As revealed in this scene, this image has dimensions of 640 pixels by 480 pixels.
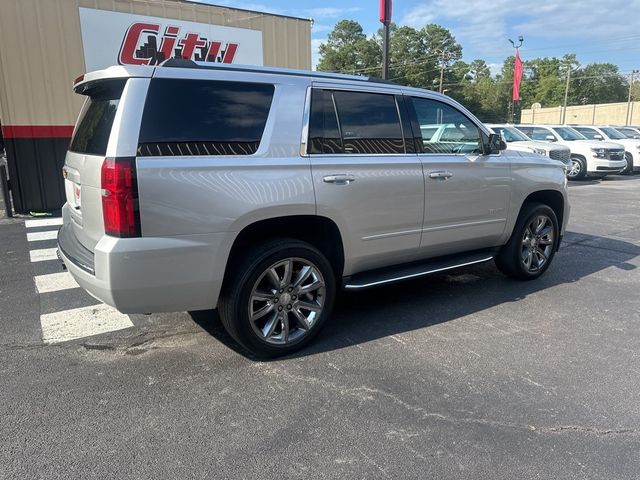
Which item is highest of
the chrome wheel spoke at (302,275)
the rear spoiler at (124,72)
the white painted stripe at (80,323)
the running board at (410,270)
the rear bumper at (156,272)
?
the rear spoiler at (124,72)

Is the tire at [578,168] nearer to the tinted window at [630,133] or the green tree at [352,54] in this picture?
the tinted window at [630,133]

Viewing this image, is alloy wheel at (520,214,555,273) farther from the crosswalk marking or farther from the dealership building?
the dealership building

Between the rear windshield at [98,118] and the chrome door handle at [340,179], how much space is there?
1481 millimetres

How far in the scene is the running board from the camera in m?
4.08

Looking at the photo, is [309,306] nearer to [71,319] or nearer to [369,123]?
[369,123]

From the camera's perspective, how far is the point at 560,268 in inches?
239

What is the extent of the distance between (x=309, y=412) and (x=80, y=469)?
1241mm

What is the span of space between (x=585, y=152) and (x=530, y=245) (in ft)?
42.4

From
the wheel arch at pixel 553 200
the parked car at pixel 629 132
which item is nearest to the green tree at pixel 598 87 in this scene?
the parked car at pixel 629 132

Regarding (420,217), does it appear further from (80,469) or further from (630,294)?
(80,469)

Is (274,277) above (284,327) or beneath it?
above

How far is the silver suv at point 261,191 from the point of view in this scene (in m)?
3.03

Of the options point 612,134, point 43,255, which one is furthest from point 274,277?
point 612,134

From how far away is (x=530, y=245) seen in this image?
5414 millimetres
